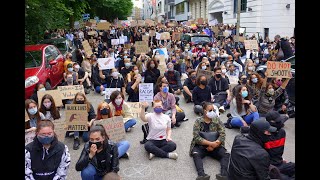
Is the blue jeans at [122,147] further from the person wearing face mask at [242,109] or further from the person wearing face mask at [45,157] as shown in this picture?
the person wearing face mask at [242,109]

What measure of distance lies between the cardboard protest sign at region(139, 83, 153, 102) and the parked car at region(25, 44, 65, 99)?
271 centimetres

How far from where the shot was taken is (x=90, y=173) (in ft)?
16.3

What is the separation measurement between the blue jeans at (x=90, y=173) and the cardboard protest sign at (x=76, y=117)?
1826 millimetres

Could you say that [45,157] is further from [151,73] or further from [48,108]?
[151,73]

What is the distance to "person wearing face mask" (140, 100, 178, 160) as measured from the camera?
644cm

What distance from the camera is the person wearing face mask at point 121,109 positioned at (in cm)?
772

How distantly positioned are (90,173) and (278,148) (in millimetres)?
2560

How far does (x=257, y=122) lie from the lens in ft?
15.0

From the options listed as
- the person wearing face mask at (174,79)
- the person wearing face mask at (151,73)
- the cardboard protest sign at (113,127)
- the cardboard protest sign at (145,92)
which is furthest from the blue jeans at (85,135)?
the person wearing face mask at (174,79)

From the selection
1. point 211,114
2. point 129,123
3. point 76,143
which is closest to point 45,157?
point 76,143

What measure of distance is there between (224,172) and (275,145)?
1149 millimetres

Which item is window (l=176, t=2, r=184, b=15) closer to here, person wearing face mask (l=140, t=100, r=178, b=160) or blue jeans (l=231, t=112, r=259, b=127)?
blue jeans (l=231, t=112, r=259, b=127)

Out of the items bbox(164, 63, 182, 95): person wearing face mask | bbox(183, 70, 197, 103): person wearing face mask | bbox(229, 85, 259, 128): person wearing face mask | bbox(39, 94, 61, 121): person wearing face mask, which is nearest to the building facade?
bbox(164, 63, 182, 95): person wearing face mask
